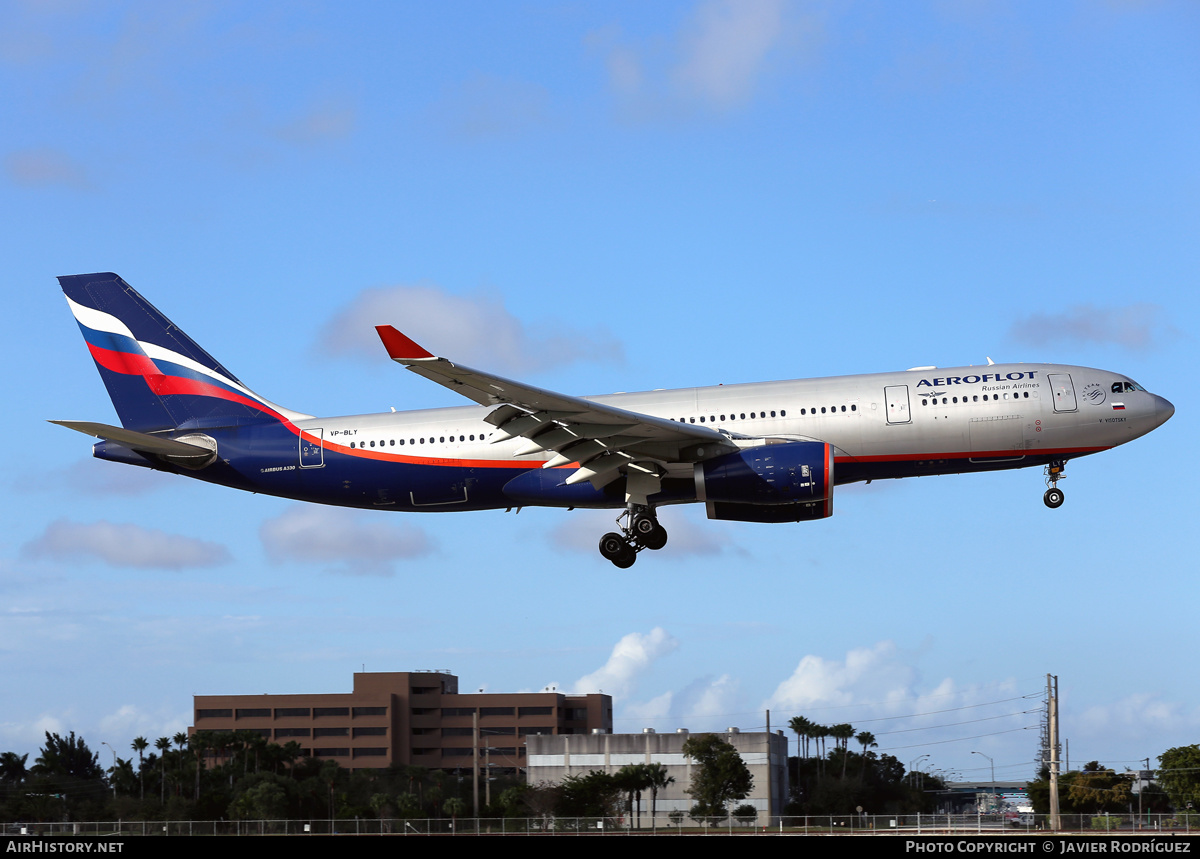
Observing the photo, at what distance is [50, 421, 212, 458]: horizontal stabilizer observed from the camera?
108ft

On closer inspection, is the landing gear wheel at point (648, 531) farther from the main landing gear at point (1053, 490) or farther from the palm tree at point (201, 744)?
the palm tree at point (201, 744)

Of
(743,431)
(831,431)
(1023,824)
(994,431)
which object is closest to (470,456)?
(743,431)

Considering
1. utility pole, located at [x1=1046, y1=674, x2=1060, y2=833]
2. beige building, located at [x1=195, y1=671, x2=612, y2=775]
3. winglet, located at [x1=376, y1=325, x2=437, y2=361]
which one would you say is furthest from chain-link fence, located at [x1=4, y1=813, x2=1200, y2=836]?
beige building, located at [x1=195, y1=671, x2=612, y2=775]

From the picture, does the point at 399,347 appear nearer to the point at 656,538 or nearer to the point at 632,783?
the point at 656,538

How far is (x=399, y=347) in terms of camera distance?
26.6 metres

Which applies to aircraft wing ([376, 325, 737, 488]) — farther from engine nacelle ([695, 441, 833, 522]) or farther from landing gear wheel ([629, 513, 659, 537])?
landing gear wheel ([629, 513, 659, 537])

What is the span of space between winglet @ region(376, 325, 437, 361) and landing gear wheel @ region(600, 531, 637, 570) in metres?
10.0

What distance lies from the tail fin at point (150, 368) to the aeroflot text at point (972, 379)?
17.4 m

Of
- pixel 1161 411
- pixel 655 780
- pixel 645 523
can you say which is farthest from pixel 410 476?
pixel 655 780

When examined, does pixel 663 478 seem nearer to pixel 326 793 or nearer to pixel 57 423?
pixel 57 423

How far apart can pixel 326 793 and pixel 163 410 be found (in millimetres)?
25767

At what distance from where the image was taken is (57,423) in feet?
101

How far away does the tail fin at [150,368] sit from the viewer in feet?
121

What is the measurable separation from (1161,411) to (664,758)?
4140 cm
